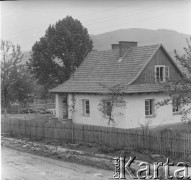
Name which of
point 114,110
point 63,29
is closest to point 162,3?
point 114,110

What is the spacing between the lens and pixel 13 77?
2377 cm

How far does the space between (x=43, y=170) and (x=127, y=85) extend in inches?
393

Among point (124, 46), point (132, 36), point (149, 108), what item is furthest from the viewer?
point (132, 36)

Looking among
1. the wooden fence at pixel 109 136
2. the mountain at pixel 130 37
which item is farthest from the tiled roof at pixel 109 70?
the wooden fence at pixel 109 136

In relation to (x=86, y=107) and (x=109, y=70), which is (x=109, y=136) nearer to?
(x=86, y=107)

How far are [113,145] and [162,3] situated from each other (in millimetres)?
7298

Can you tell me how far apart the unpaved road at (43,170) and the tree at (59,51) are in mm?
18888

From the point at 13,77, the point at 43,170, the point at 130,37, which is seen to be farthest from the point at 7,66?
the point at 130,37

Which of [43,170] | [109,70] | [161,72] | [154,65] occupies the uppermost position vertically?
[154,65]

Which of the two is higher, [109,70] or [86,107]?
[109,70]

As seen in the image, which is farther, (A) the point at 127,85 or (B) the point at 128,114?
(A) the point at 127,85

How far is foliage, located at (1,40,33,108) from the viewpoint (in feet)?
75.0

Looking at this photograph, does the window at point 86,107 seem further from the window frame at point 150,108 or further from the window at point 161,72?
the window at point 161,72

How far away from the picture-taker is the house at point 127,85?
73.0 ft
